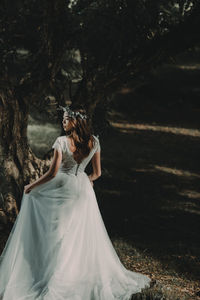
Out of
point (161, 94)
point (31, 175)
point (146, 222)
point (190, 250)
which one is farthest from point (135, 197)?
point (161, 94)

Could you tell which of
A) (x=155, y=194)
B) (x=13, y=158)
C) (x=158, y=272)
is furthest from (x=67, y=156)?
(x=155, y=194)

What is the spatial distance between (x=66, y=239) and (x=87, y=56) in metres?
4.01

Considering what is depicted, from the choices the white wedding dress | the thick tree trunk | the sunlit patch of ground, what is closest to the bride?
the white wedding dress

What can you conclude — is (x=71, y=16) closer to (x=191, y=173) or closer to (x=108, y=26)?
(x=108, y=26)

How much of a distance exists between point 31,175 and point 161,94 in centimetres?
1775

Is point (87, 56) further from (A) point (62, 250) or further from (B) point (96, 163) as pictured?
(A) point (62, 250)

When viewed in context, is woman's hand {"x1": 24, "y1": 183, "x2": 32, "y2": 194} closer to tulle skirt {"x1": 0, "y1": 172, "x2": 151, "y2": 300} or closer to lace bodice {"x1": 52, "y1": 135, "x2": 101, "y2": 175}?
tulle skirt {"x1": 0, "y1": 172, "x2": 151, "y2": 300}

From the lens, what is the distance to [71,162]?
186 inches

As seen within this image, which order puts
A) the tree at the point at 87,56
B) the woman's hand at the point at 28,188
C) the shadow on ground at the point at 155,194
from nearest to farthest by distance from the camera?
the woman's hand at the point at 28,188
the tree at the point at 87,56
the shadow on ground at the point at 155,194

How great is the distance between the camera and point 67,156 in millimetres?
4656

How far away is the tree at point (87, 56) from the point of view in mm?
6816

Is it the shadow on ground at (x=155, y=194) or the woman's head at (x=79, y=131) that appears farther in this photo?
the shadow on ground at (x=155, y=194)

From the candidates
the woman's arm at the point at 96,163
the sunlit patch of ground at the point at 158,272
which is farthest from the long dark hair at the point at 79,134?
the sunlit patch of ground at the point at 158,272

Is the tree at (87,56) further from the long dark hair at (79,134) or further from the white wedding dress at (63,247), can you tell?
the long dark hair at (79,134)
